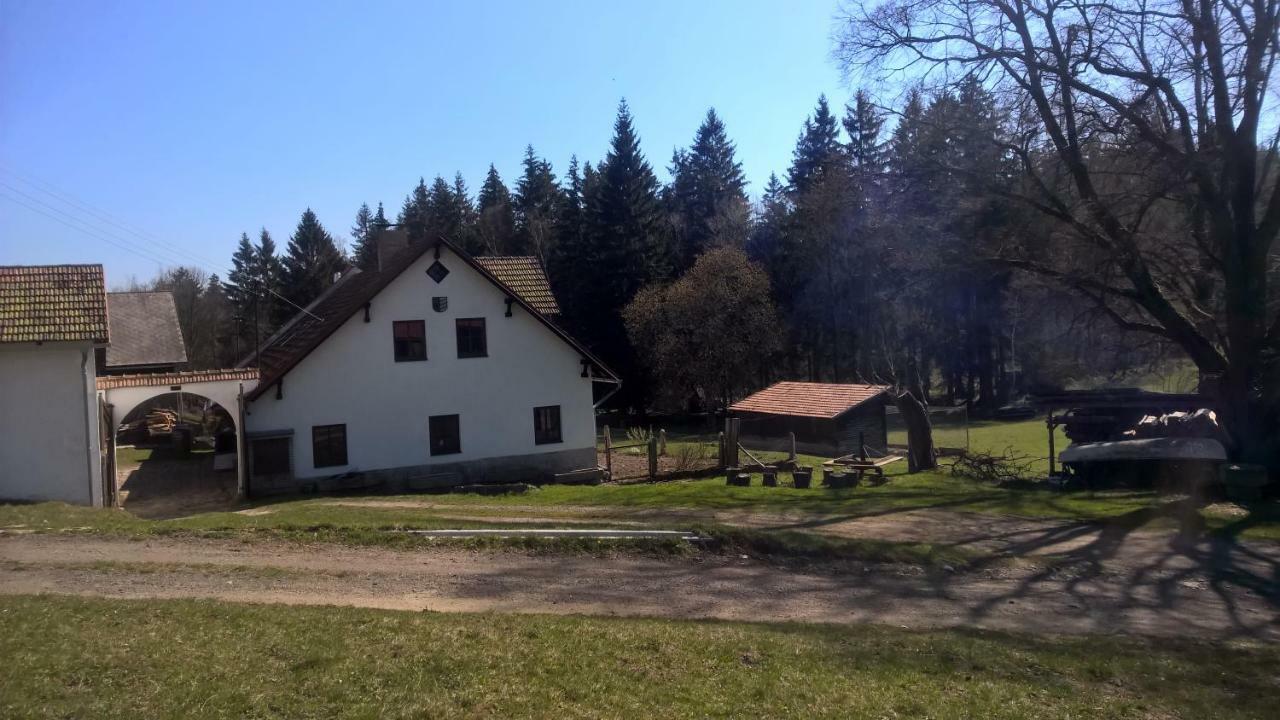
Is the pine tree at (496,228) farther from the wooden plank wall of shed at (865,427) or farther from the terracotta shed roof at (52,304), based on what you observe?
the terracotta shed roof at (52,304)

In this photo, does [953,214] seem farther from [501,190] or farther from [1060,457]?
[501,190]

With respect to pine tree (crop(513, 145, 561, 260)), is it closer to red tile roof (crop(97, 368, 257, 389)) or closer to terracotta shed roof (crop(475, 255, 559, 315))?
terracotta shed roof (crop(475, 255, 559, 315))

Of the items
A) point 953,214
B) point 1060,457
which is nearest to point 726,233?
point 953,214

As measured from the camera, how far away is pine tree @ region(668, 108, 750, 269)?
58812 mm

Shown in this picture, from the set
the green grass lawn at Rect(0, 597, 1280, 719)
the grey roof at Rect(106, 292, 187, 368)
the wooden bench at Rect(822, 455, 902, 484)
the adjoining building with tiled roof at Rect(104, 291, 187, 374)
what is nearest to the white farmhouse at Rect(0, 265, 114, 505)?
the green grass lawn at Rect(0, 597, 1280, 719)

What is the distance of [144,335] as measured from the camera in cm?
3688

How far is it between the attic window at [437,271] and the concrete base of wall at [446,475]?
5.68 m

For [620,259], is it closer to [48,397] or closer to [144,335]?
[144,335]

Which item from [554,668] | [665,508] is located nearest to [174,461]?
[665,508]

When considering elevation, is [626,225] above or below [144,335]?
above

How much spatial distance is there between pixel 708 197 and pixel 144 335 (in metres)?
39.4

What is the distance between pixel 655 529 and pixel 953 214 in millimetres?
15195

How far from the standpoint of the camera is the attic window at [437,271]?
27.0 metres

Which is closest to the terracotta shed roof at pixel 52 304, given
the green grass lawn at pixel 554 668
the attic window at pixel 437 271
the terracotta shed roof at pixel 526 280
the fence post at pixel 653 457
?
the attic window at pixel 437 271
